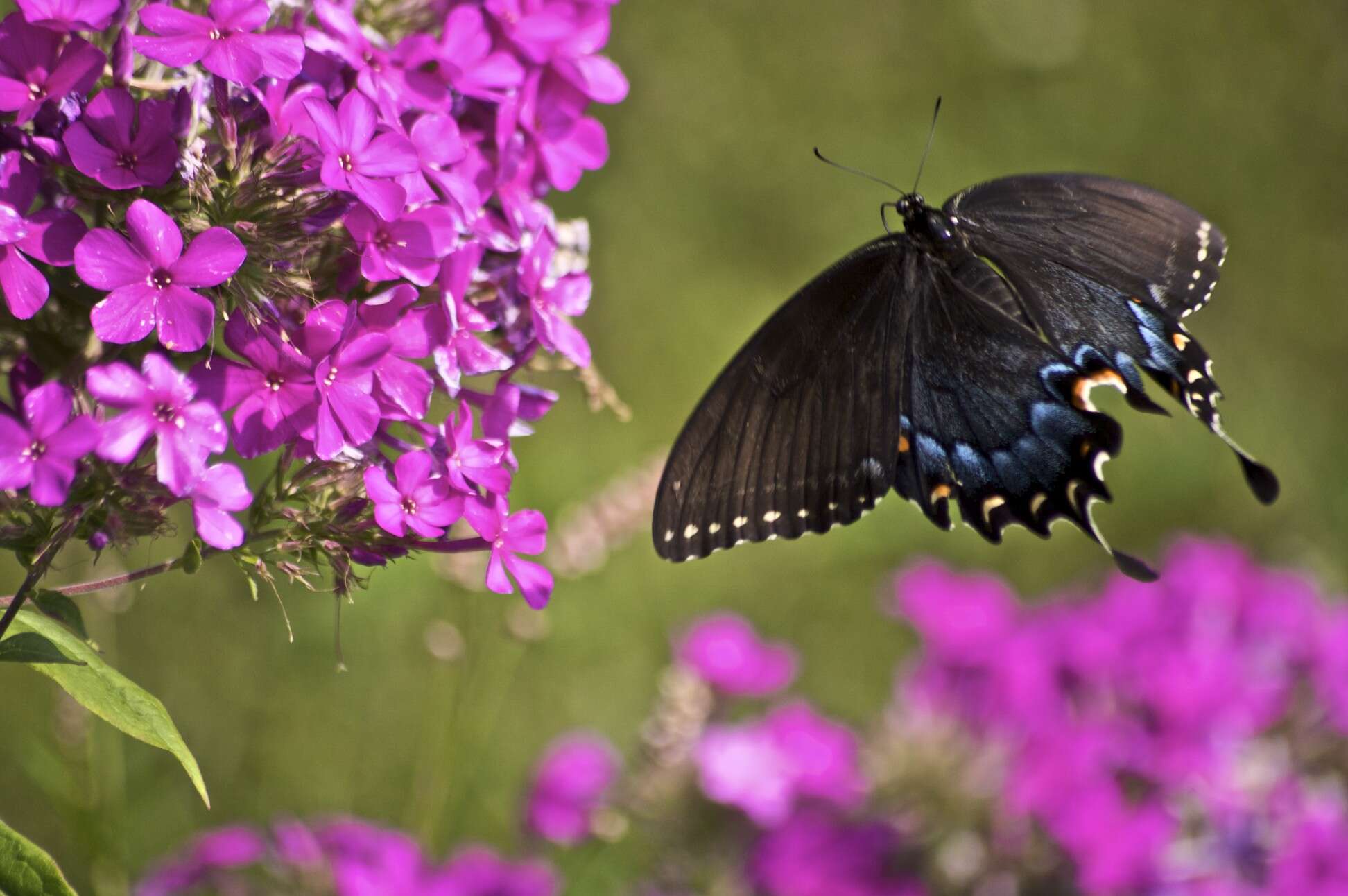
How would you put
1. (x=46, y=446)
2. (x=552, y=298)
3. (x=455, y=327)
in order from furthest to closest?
(x=552, y=298) < (x=455, y=327) < (x=46, y=446)

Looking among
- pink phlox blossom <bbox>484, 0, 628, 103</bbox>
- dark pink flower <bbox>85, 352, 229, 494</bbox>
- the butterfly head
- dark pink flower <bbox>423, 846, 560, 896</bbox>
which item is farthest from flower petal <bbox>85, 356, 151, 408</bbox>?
the butterfly head

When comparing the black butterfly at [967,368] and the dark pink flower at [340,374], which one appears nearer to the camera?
the dark pink flower at [340,374]

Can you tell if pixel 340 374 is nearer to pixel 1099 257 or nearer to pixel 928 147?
pixel 1099 257

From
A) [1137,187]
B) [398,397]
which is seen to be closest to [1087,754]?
[1137,187]

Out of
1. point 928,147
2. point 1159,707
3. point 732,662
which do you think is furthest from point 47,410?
point 928,147

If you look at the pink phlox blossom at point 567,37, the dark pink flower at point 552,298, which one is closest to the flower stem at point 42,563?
the dark pink flower at point 552,298

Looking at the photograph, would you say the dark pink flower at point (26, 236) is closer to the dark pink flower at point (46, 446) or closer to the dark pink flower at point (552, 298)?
the dark pink flower at point (46, 446)

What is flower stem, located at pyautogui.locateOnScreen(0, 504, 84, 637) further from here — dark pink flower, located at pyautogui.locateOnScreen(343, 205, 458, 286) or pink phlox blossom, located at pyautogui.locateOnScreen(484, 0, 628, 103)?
pink phlox blossom, located at pyautogui.locateOnScreen(484, 0, 628, 103)
